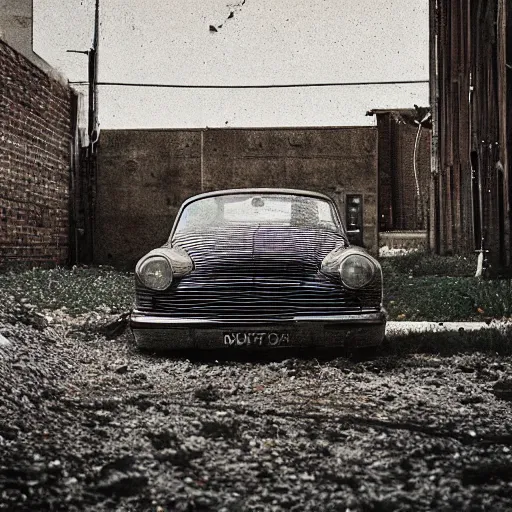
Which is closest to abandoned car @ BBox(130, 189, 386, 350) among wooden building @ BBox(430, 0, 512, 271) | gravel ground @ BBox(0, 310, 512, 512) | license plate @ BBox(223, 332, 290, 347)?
license plate @ BBox(223, 332, 290, 347)

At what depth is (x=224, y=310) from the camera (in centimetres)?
465

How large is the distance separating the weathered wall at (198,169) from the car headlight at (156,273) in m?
12.2

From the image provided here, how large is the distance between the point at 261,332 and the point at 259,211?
1.38m

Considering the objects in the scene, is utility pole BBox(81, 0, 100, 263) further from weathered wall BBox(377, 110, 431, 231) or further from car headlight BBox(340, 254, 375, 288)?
car headlight BBox(340, 254, 375, 288)

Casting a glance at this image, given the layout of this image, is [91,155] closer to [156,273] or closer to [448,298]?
[448,298]

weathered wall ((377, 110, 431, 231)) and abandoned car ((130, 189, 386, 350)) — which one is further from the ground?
weathered wall ((377, 110, 431, 231))

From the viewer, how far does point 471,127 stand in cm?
1181

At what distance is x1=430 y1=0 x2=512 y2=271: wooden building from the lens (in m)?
8.80

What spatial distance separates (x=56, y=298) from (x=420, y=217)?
57.2ft

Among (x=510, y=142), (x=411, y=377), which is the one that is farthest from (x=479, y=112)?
(x=411, y=377)

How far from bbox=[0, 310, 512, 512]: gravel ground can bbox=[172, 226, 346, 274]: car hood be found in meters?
0.70

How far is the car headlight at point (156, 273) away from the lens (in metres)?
4.70

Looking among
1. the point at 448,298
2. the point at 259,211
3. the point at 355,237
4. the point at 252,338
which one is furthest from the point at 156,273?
the point at 448,298

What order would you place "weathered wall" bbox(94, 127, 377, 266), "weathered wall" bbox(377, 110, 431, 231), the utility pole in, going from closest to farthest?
the utility pole < "weathered wall" bbox(94, 127, 377, 266) < "weathered wall" bbox(377, 110, 431, 231)
